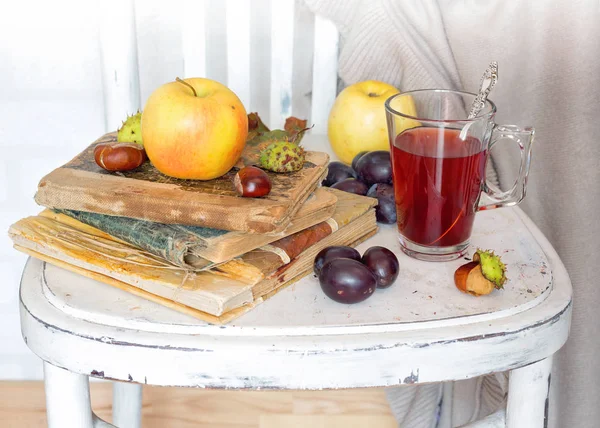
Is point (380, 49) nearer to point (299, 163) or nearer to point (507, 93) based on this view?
point (507, 93)

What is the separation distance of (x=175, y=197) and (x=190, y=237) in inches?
1.8

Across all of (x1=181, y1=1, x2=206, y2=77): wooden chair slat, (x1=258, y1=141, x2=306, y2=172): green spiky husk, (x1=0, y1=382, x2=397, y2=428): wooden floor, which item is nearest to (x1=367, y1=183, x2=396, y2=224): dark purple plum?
(x1=258, y1=141, x2=306, y2=172): green spiky husk

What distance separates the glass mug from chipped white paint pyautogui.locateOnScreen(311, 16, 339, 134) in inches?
16.6

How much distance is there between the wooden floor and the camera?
130 centimetres

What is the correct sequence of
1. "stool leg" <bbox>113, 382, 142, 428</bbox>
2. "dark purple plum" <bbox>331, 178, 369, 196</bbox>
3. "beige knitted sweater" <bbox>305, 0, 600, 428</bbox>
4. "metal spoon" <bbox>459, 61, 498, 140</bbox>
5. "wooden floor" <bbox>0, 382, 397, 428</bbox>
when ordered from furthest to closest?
"wooden floor" <bbox>0, 382, 397, 428</bbox>, "stool leg" <bbox>113, 382, 142, 428</bbox>, "beige knitted sweater" <bbox>305, 0, 600, 428</bbox>, "dark purple plum" <bbox>331, 178, 369, 196</bbox>, "metal spoon" <bbox>459, 61, 498, 140</bbox>

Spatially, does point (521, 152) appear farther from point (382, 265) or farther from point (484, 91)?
point (382, 265)

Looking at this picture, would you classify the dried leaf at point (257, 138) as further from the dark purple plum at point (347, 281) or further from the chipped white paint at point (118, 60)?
the chipped white paint at point (118, 60)

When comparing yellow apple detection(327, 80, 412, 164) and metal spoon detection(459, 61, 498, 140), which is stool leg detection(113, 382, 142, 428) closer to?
yellow apple detection(327, 80, 412, 164)

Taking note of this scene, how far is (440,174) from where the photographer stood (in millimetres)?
668

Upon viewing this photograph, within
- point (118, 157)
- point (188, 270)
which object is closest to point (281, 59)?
point (118, 157)

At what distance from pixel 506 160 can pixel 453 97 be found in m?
0.27


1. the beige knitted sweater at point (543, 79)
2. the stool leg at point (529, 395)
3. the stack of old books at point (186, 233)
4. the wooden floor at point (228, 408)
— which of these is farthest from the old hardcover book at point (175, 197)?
the wooden floor at point (228, 408)

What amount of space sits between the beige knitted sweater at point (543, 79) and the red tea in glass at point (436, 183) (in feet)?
0.95

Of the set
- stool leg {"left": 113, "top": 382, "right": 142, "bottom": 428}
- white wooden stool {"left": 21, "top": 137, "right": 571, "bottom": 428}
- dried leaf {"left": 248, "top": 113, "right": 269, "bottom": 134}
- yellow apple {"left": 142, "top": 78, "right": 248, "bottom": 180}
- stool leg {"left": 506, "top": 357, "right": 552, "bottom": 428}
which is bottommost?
stool leg {"left": 113, "top": 382, "right": 142, "bottom": 428}
